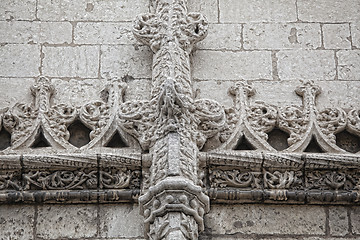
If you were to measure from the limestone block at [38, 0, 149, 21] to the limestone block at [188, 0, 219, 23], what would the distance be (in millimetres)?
382

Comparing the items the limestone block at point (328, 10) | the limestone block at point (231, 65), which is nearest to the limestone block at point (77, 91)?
the limestone block at point (231, 65)

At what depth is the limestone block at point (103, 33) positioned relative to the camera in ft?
23.8

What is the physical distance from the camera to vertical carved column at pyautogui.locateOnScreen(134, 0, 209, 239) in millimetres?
5793

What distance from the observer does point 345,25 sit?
7398 millimetres

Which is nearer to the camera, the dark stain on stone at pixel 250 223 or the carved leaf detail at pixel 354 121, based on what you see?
the dark stain on stone at pixel 250 223

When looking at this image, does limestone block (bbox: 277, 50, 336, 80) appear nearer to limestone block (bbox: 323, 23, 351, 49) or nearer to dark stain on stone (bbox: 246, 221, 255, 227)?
limestone block (bbox: 323, 23, 351, 49)

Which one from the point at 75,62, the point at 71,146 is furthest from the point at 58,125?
the point at 75,62

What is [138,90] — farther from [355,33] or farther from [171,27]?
[355,33]

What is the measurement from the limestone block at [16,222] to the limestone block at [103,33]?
1.57 meters

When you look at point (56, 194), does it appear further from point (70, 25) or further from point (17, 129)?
point (70, 25)

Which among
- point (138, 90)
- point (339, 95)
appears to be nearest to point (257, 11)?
point (339, 95)

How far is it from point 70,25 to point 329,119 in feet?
7.30

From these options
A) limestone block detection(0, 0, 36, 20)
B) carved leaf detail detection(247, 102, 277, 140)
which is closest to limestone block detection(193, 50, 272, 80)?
carved leaf detail detection(247, 102, 277, 140)

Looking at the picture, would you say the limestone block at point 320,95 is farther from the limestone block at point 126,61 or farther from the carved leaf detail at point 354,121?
the limestone block at point 126,61
